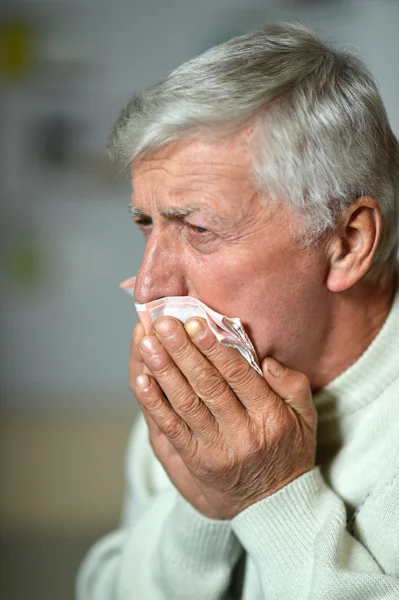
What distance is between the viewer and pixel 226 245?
1329 mm

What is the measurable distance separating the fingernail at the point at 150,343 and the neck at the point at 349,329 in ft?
1.08

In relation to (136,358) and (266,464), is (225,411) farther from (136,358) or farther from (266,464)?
(136,358)

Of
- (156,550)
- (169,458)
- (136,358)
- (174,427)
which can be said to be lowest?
(156,550)

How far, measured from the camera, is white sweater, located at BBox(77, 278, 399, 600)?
4.31 ft

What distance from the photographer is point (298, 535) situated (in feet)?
4.42

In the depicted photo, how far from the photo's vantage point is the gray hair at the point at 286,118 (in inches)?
50.3

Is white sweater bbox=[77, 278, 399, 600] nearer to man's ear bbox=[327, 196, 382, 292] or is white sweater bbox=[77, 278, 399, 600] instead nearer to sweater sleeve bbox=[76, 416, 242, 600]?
sweater sleeve bbox=[76, 416, 242, 600]

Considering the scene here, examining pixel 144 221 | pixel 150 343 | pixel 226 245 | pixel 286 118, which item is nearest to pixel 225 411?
pixel 150 343

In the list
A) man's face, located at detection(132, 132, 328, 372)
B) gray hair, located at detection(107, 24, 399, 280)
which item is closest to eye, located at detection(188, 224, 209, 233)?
man's face, located at detection(132, 132, 328, 372)

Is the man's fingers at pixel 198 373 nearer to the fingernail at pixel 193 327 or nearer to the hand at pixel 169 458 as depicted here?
the fingernail at pixel 193 327

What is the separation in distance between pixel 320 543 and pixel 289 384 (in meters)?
0.28

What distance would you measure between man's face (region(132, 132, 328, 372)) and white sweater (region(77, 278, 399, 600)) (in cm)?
21

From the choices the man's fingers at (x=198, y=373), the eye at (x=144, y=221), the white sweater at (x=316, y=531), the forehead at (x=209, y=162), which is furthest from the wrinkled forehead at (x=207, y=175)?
the white sweater at (x=316, y=531)

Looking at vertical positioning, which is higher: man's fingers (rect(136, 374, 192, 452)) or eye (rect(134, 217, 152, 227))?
eye (rect(134, 217, 152, 227))
